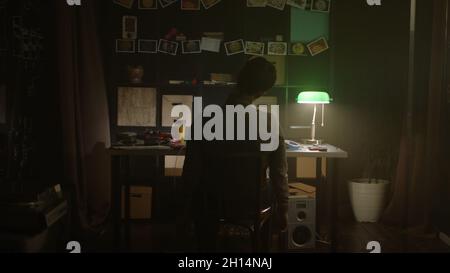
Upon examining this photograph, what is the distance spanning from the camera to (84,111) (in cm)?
360

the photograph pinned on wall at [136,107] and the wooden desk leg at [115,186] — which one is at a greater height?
the photograph pinned on wall at [136,107]

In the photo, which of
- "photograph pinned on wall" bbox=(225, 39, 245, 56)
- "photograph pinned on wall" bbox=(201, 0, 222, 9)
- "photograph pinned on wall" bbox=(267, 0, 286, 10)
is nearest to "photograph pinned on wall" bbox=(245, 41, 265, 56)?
"photograph pinned on wall" bbox=(225, 39, 245, 56)

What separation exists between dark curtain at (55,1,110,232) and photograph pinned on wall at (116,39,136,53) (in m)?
0.36

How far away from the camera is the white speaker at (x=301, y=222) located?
128 inches

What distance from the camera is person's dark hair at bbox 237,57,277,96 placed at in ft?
7.18

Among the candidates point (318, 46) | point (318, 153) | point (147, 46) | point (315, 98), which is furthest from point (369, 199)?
point (147, 46)

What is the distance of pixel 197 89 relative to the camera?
4.33 meters

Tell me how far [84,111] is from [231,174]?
1.93 m

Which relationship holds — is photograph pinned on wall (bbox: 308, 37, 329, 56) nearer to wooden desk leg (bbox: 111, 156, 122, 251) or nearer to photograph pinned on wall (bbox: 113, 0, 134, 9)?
photograph pinned on wall (bbox: 113, 0, 134, 9)

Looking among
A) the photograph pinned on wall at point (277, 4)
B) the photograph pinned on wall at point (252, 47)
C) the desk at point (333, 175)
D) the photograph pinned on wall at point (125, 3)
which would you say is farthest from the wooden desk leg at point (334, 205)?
the photograph pinned on wall at point (125, 3)

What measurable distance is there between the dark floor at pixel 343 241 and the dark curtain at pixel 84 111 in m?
0.32

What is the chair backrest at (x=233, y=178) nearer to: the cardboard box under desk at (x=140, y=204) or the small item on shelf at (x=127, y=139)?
the small item on shelf at (x=127, y=139)
